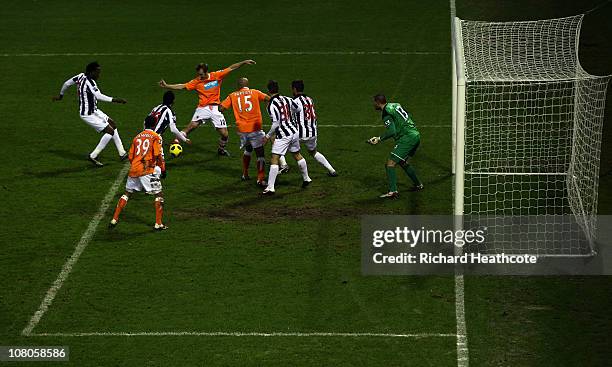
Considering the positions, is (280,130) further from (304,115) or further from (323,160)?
(323,160)

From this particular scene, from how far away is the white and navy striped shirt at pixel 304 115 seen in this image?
20.3 metres

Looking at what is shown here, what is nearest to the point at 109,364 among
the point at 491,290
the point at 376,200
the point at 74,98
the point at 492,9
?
the point at 491,290

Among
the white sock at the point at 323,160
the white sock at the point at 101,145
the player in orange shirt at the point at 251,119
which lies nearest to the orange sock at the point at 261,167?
the player in orange shirt at the point at 251,119

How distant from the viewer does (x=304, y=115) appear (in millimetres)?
20391

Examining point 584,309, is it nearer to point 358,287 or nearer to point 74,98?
point 358,287

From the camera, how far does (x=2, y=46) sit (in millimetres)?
32656

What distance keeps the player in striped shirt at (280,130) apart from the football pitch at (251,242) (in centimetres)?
55

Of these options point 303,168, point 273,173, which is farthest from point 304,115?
point 273,173

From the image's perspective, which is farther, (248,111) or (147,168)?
(248,111)

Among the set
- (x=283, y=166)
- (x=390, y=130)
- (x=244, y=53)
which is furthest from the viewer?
A: (x=244, y=53)

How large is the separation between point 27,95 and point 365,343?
1562 cm

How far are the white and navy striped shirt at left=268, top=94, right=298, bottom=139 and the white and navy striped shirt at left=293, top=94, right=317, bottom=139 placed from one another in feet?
0.48

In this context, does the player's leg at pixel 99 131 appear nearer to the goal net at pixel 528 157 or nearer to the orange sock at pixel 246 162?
the orange sock at pixel 246 162

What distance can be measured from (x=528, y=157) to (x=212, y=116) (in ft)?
19.9
